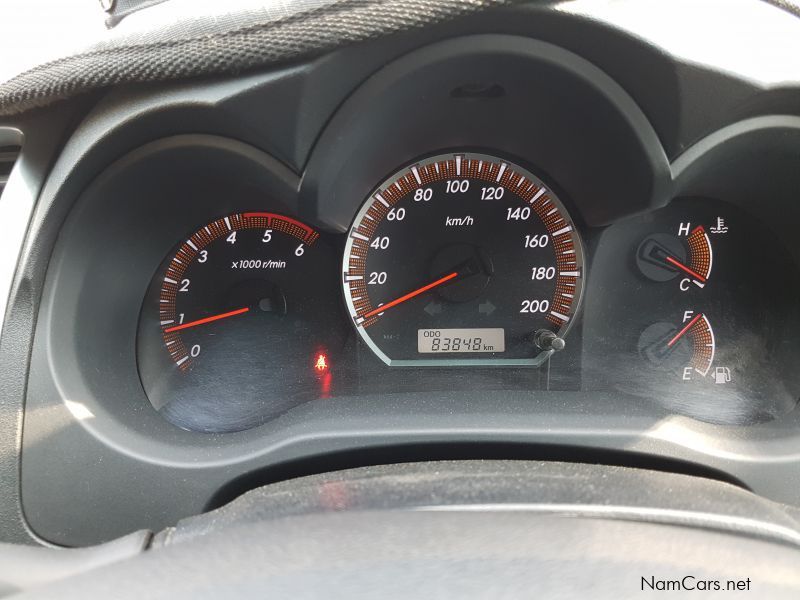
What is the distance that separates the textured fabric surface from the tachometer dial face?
0.61 meters

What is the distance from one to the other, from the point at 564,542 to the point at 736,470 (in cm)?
67

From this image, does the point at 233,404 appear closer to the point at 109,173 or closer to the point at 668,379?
the point at 109,173

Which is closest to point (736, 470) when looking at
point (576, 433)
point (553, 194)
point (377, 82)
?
point (576, 433)

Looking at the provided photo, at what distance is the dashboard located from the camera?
1.41 meters

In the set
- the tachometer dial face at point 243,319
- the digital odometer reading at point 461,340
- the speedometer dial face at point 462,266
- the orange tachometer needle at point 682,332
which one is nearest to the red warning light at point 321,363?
the tachometer dial face at point 243,319

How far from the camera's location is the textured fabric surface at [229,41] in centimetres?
126

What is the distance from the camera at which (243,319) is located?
195cm

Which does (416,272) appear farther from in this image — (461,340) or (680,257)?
(680,257)

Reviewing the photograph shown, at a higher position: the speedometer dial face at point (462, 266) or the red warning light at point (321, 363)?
the speedometer dial face at point (462, 266)

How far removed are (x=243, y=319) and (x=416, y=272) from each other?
535 millimetres

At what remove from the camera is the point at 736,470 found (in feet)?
4.76

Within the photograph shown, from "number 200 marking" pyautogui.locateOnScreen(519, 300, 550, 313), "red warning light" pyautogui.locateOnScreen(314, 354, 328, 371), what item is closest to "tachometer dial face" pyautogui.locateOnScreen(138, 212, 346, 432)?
"red warning light" pyautogui.locateOnScreen(314, 354, 328, 371)

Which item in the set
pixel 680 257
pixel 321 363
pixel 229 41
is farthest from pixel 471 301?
pixel 229 41

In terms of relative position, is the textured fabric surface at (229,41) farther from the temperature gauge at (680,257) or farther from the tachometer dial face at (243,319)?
the temperature gauge at (680,257)
